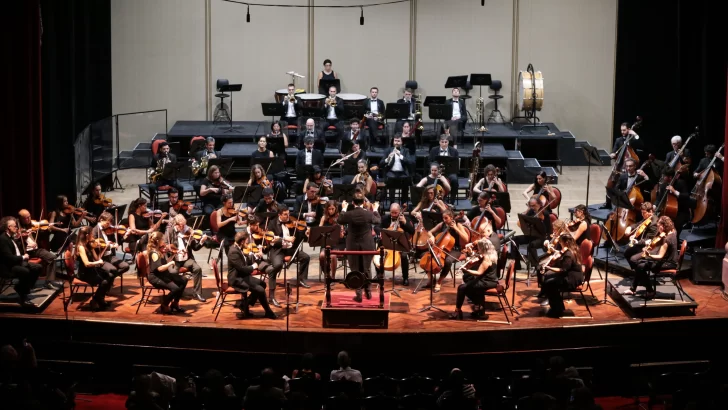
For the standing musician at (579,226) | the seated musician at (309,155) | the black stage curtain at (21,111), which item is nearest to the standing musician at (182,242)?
the black stage curtain at (21,111)

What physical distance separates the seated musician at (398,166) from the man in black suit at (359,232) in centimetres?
348

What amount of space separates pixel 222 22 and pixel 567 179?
699cm

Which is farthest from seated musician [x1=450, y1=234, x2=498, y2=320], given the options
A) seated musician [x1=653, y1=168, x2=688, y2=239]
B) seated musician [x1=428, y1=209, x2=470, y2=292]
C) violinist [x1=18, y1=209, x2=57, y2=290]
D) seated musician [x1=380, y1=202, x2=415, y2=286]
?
violinist [x1=18, y1=209, x2=57, y2=290]

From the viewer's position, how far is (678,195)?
13578 mm

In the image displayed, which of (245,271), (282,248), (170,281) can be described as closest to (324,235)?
(282,248)

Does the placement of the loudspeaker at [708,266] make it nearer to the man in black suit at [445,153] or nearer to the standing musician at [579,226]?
the standing musician at [579,226]

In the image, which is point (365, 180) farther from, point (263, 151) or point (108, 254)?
point (108, 254)

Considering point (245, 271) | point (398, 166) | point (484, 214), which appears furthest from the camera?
point (398, 166)

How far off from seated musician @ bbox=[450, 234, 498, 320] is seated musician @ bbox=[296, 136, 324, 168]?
4679 millimetres

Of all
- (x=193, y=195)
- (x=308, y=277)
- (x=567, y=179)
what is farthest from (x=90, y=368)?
(x=567, y=179)

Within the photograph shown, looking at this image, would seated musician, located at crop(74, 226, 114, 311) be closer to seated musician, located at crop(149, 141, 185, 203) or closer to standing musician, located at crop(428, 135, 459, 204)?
seated musician, located at crop(149, 141, 185, 203)

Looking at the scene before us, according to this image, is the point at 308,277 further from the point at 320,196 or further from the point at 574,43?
the point at 574,43

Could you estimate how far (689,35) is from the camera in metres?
15.8

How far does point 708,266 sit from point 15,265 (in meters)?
7.78
